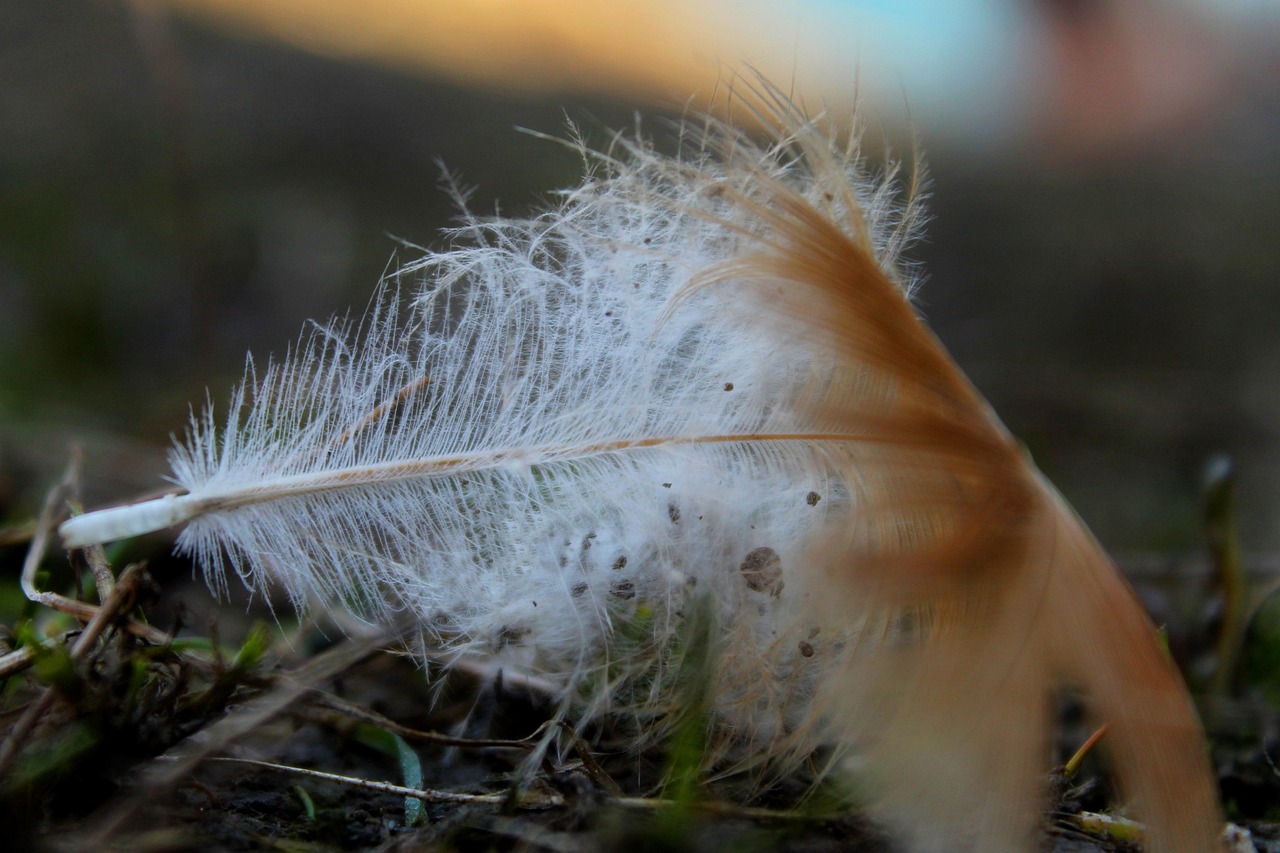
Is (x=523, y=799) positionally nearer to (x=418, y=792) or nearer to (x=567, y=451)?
(x=418, y=792)

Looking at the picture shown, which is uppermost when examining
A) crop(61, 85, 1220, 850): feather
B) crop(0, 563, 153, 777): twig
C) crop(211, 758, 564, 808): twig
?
crop(61, 85, 1220, 850): feather

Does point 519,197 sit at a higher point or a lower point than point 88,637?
higher

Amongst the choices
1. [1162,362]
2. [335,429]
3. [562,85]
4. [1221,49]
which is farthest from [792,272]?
[1221,49]

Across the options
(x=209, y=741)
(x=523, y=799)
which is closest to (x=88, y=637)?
(x=209, y=741)

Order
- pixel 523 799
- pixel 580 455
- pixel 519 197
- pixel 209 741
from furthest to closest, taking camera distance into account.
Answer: pixel 519 197
pixel 580 455
pixel 523 799
pixel 209 741

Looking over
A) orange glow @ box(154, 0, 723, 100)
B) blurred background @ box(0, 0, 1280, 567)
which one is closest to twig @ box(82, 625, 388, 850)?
blurred background @ box(0, 0, 1280, 567)

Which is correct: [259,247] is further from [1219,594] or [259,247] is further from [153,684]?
[1219,594]

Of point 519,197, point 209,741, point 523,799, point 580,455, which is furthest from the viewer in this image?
point 519,197

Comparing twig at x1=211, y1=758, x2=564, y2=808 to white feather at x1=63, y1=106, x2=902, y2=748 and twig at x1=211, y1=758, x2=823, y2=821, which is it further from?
white feather at x1=63, y1=106, x2=902, y2=748
